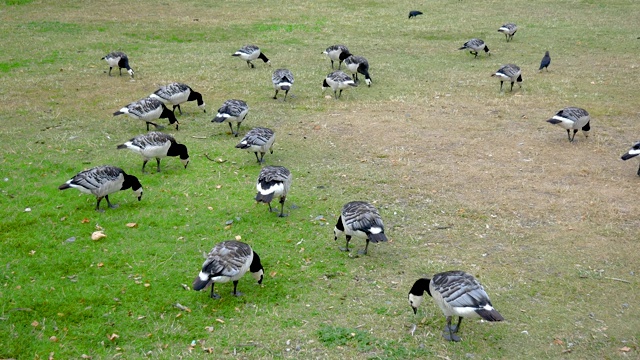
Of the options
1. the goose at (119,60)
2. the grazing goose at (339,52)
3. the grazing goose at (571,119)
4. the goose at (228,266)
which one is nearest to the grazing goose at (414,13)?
the grazing goose at (339,52)

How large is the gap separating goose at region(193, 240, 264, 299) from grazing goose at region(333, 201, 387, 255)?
1.57 metres

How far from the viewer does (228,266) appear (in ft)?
26.9

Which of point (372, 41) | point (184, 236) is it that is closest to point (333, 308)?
point (184, 236)

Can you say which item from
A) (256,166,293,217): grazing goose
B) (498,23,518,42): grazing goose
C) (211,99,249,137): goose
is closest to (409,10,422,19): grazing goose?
(498,23,518,42): grazing goose

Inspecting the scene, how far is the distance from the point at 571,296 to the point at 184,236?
20.8 ft

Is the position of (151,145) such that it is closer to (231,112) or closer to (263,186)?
(231,112)

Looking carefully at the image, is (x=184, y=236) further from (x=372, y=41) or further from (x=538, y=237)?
(x=372, y=41)

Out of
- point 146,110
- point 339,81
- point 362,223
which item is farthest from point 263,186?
point 339,81

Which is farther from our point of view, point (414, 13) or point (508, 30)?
point (414, 13)

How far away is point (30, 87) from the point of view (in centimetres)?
1916

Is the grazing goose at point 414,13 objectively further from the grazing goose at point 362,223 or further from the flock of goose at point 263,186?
the grazing goose at point 362,223

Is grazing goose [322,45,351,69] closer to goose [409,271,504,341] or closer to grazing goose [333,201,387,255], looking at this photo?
grazing goose [333,201,387,255]

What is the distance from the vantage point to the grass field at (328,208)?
795cm

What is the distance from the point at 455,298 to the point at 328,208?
4.53 m
